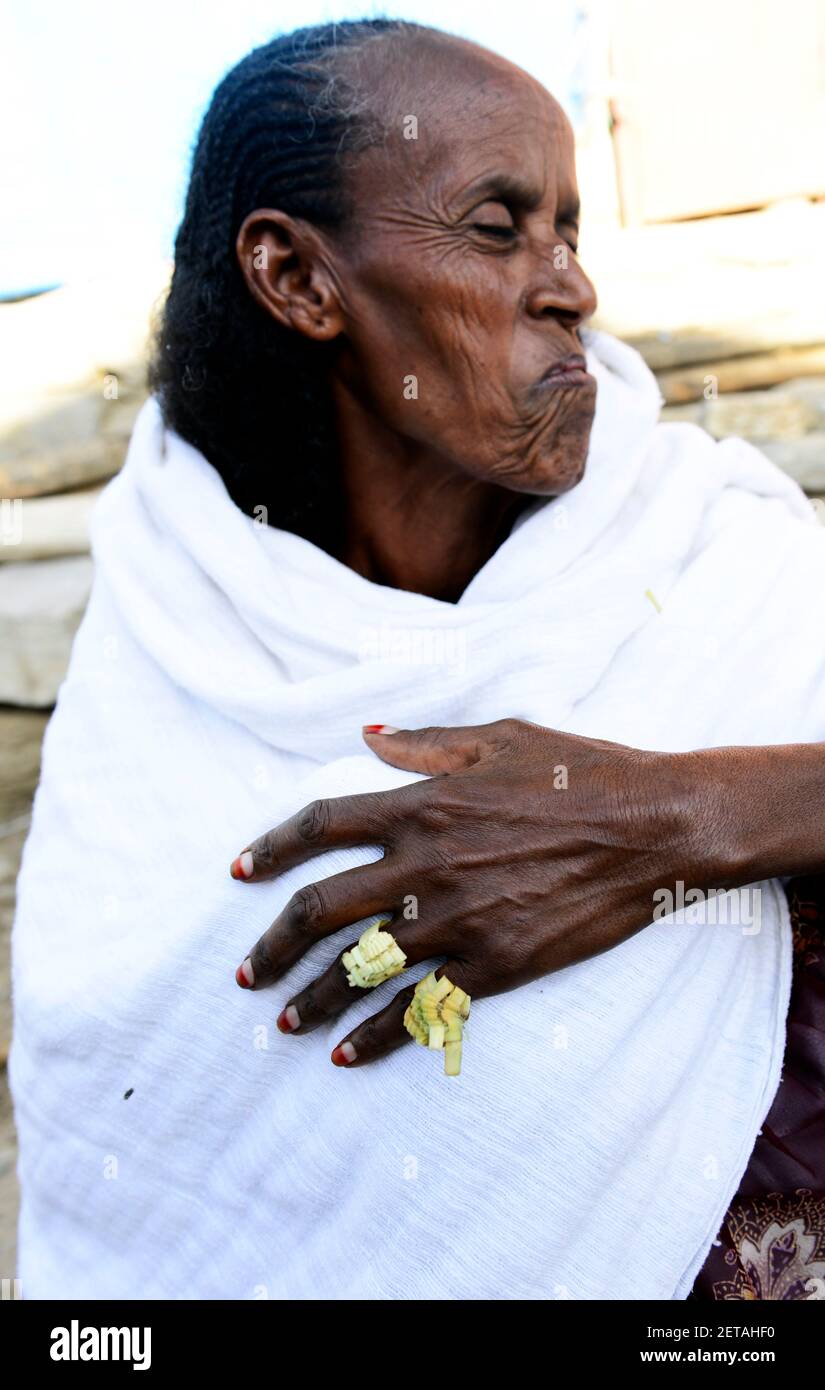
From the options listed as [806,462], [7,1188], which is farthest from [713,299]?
[7,1188]

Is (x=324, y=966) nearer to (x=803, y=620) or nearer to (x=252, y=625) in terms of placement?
(x=252, y=625)

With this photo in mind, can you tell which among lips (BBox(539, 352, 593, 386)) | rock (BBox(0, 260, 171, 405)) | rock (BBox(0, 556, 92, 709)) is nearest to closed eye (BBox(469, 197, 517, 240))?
lips (BBox(539, 352, 593, 386))

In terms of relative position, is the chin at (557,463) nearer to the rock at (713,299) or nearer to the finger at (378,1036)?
the finger at (378,1036)

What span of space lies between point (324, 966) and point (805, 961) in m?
0.65

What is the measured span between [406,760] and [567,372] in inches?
26.0

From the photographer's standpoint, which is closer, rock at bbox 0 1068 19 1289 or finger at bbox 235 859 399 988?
finger at bbox 235 859 399 988

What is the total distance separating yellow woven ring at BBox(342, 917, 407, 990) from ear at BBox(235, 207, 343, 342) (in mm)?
972

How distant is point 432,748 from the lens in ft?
4.94

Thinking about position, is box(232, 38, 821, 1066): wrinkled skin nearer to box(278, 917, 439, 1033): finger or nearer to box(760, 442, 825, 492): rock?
box(278, 917, 439, 1033): finger

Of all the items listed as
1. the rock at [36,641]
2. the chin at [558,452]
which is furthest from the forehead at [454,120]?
the rock at [36,641]

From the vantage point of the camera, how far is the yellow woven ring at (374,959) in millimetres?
1360

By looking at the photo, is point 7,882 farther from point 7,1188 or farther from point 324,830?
point 324,830

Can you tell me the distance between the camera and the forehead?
1658 mm

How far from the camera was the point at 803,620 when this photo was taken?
169 centimetres
